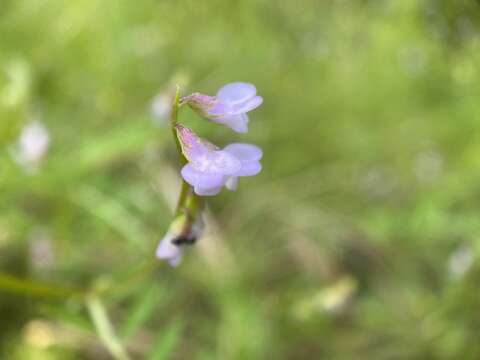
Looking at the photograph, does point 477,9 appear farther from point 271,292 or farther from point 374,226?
point 271,292

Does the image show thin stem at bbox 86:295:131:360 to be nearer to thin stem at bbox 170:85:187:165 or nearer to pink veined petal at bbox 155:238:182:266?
pink veined petal at bbox 155:238:182:266

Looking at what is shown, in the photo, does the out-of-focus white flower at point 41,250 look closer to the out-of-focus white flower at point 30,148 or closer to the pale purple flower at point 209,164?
the out-of-focus white flower at point 30,148

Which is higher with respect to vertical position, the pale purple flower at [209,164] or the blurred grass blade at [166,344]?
the blurred grass blade at [166,344]

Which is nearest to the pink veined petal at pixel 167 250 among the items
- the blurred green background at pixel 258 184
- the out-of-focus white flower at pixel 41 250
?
the blurred green background at pixel 258 184

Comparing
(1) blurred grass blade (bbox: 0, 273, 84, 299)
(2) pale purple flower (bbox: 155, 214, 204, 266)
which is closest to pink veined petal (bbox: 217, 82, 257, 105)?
(2) pale purple flower (bbox: 155, 214, 204, 266)

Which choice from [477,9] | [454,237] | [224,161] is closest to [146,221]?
[454,237]

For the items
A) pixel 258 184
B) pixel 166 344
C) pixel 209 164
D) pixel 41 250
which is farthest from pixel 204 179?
pixel 258 184
